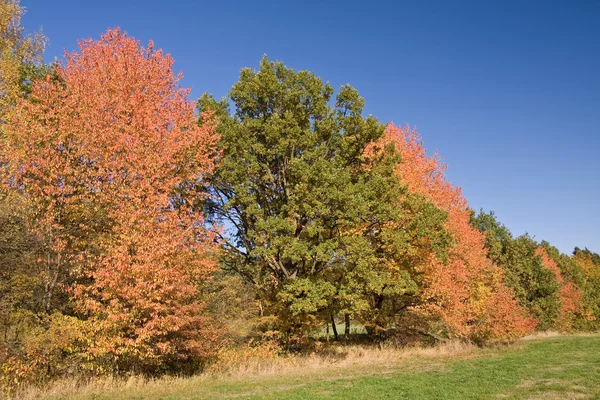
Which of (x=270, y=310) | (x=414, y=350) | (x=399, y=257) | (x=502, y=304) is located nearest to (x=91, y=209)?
(x=270, y=310)

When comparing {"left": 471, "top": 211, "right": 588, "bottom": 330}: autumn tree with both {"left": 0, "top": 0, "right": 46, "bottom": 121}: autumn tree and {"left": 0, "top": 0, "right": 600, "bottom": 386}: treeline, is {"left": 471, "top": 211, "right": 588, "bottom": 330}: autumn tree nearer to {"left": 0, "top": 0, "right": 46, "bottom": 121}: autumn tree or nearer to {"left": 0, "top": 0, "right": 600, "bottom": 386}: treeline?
{"left": 0, "top": 0, "right": 600, "bottom": 386}: treeline

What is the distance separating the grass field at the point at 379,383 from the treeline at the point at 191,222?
4.53ft

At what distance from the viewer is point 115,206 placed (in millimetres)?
13938

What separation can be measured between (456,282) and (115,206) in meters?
21.0

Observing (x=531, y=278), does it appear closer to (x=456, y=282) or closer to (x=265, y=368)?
(x=456, y=282)

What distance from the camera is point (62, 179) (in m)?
13.5

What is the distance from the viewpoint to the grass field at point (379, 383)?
1217 cm

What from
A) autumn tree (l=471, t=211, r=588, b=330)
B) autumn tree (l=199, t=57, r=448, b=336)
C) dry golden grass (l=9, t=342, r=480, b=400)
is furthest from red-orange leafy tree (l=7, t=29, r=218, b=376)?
autumn tree (l=471, t=211, r=588, b=330)

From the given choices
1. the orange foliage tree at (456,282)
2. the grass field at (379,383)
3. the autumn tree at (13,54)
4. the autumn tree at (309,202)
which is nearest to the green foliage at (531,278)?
the orange foliage tree at (456,282)

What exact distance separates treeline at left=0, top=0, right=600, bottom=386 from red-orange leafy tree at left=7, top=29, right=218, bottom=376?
0.26 feet

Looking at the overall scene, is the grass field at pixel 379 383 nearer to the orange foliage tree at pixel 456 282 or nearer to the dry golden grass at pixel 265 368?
the dry golden grass at pixel 265 368

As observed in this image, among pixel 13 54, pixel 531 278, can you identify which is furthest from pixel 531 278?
pixel 13 54

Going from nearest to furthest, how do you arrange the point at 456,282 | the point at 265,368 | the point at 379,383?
the point at 379,383
the point at 265,368
the point at 456,282

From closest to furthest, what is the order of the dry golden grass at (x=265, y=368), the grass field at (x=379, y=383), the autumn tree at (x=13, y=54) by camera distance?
1. the grass field at (x=379, y=383)
2. the dry golden grass at (x=265, y=368)
3. the autumn tree at (x=13, y=54)
